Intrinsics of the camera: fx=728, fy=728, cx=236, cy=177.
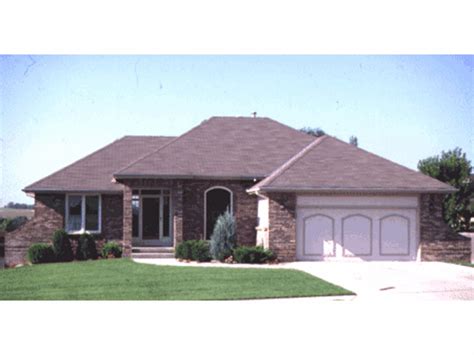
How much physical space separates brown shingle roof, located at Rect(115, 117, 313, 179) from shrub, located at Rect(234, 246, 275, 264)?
433 cm

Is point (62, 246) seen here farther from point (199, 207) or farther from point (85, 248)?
point (199, 207)

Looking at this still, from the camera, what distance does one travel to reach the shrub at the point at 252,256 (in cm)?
2431

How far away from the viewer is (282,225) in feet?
81.5

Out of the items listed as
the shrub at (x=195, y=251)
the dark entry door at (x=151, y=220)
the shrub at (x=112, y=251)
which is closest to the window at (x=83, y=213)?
the shrub at (x=112, y=251)

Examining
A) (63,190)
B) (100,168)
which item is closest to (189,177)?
(100,168)

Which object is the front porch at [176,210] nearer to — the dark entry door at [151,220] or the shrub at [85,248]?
the dark entry door at [151,220]

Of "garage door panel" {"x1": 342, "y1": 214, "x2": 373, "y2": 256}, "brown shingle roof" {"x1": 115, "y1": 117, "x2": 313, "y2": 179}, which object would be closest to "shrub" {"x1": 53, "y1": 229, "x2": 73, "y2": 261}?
"brown shingle roof" {"x1": 115, "y1": 117, "x2": 313, "y2": 179}

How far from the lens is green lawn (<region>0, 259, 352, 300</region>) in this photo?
1712 cm

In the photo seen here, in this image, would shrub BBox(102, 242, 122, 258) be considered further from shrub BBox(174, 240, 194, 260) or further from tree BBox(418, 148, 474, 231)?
tree BBox(418, 148, 474, 231)
